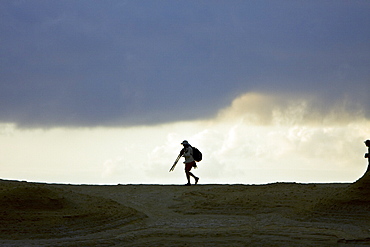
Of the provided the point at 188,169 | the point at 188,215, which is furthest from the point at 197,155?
the point at 188,215

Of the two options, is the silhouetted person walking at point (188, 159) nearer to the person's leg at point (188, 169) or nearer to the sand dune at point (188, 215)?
the person's leg at point (188, 169)

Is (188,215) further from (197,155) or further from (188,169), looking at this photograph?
(197,155)

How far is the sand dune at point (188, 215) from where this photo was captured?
1878 centimetres

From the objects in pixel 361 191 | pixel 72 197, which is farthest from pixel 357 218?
pixel 72 197

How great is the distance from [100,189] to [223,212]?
6.12m

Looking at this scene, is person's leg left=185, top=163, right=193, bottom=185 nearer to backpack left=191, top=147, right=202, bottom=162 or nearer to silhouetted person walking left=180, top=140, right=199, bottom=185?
silhouetted person walking left=180, top=140, right=199, bottom=185

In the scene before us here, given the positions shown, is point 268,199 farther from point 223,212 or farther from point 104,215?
point 104,215

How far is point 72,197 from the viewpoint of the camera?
23.9 meters

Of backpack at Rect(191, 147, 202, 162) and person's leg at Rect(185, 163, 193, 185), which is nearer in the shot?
person's leg at Rect(185, 163, 193, 185)

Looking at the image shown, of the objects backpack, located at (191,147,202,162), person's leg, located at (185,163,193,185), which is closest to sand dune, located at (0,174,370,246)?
person's leg, located at (185,163,193,185)

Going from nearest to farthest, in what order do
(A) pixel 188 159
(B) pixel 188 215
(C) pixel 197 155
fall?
1. (B) pixel 188 215
2. (A) pixel 188 159
3. (C) pixel 197 155

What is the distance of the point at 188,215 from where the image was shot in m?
22.0

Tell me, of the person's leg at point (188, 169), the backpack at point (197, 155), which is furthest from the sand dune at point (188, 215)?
the backpack at point (197, 155)

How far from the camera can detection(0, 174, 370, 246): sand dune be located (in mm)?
18781
